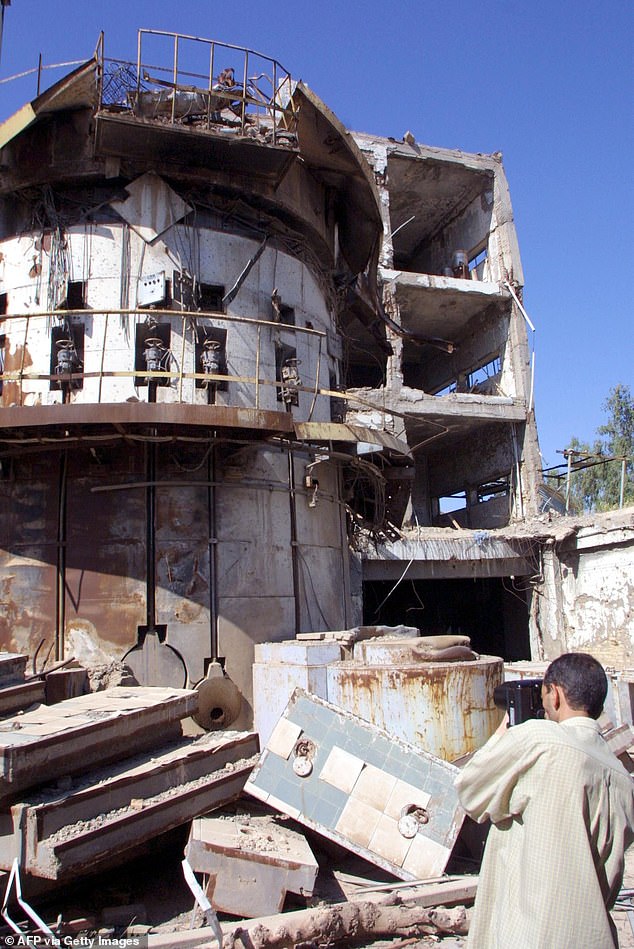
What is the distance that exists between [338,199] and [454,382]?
17.4 metres

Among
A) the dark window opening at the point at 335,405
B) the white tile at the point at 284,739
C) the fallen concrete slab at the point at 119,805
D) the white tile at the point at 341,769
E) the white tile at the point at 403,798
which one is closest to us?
the fallen concrete slab at the point at 119,805

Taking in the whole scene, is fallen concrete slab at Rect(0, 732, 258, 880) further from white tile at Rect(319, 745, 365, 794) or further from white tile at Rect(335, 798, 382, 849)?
white tile at Rect(335, 798, 382, 849)

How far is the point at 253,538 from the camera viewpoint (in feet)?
31.6

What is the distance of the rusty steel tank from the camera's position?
7.12m

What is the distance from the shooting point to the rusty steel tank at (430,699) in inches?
281

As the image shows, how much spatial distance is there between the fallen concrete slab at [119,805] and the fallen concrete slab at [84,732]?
128 millimetres

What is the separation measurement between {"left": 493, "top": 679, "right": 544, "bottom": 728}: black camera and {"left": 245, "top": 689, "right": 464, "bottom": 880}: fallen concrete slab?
6.11ft

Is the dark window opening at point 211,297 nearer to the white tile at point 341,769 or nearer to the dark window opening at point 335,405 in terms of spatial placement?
the dark window opening at point 335,405

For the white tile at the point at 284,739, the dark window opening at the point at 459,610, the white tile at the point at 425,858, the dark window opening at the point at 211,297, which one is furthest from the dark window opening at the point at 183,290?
the dark window opening at the point at 459,610

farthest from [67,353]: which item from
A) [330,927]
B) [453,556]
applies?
[453,556]

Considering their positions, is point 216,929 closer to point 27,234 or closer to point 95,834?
point 95,834

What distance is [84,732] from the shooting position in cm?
550

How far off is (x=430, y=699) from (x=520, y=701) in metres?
3.26

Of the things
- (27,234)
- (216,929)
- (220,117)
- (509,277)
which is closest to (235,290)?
(220,117)
